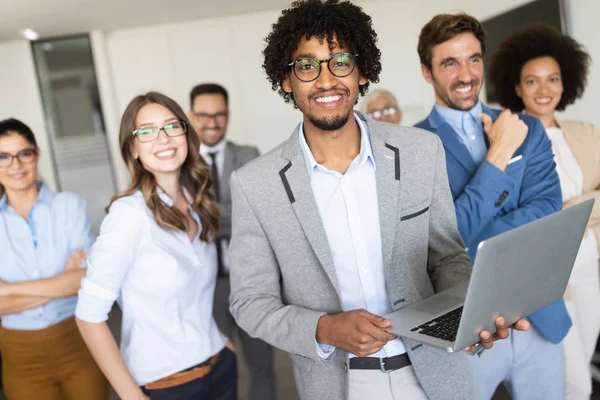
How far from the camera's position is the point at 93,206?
24.5ft

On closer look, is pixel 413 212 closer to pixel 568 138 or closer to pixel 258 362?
pixel 568 138

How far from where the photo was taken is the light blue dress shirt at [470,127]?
2.20m

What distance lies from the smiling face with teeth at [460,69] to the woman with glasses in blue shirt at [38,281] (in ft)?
5.74

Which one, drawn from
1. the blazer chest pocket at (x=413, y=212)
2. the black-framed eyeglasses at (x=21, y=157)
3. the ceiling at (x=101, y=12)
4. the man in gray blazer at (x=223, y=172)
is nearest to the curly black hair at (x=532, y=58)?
the man in gray blazer at (x=223, y=172)

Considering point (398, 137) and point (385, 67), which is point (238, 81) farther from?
point (398, 137)

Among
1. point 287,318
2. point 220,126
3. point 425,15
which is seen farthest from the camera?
point 425,15

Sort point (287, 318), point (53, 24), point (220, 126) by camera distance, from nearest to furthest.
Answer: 1. point (287, 318)
2. point (220, 126)
3. point (53, 24)

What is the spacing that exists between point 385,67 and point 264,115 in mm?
1788

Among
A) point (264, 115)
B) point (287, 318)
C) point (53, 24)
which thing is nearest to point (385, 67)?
point (264, 115)

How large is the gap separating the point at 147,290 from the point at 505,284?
47.3 inches

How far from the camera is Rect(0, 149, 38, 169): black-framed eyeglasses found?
2404 mm

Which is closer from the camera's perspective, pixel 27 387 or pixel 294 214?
pixel 294 214

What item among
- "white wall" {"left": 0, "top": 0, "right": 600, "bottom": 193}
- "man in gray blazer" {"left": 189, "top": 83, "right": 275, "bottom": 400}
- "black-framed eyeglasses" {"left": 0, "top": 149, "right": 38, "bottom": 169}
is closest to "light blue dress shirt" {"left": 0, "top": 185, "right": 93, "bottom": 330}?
"black-framed eyeglasses" {"left": 0, "top": 149, "right": 38, "bottom": 169}

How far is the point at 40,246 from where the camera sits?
2438mm
